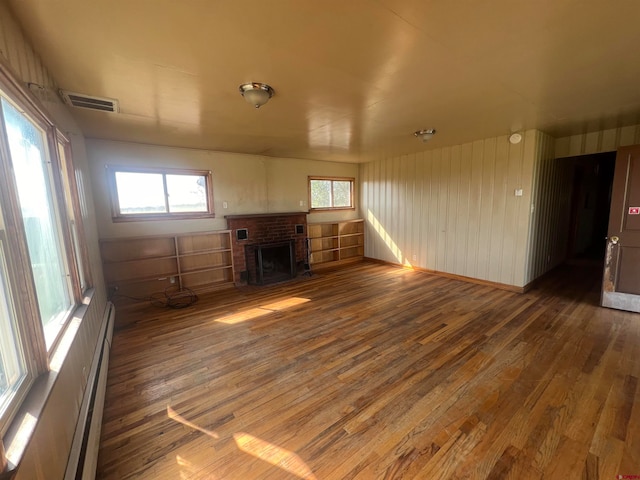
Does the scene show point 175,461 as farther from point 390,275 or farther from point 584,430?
point 390,275

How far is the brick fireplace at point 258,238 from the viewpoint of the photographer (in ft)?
16.5

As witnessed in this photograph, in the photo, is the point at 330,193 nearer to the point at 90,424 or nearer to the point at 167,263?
the point at 167,263

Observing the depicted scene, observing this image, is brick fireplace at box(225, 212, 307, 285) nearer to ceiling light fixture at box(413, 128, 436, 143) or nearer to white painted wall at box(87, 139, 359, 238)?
white painted wall at box(87, 139, 359, 238)

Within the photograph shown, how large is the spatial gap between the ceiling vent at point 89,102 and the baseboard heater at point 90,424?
230 cm

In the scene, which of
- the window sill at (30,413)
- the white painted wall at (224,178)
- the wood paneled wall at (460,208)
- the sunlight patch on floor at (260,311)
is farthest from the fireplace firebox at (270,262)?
the window sill at (30,413)

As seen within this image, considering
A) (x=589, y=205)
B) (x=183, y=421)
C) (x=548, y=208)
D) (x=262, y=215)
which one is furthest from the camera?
(x=589, y=205)

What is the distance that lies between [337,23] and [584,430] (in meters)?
2.96

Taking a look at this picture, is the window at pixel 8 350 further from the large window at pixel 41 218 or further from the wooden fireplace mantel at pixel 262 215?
the wooden fireplace mantel at pixel 262 215

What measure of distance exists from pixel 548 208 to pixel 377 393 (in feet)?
15.8

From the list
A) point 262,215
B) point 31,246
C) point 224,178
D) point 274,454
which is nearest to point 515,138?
point 262,215

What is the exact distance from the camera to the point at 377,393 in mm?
2123

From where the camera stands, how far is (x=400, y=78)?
226cm

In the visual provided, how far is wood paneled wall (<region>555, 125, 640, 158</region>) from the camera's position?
3832mm

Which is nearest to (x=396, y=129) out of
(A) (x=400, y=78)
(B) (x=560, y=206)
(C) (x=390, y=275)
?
(A) (x=400, y=78)
